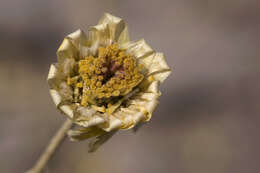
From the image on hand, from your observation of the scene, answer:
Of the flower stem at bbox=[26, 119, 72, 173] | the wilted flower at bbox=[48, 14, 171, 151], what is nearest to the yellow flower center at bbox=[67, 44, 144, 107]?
the wilted flower at bbox=[48, 14, 171, 151]

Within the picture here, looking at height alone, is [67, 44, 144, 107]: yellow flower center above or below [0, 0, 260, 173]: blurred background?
above

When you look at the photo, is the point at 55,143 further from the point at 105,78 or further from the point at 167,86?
the point at 167,86

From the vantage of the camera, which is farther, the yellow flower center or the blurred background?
the blurred background

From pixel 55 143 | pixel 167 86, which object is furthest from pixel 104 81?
pixel 167 86

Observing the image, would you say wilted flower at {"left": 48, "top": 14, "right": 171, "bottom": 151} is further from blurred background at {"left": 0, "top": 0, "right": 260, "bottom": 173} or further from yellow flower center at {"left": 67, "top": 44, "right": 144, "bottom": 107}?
blurred background at {"left": 0, "top": 0, "right": 260, "bottom": 173}

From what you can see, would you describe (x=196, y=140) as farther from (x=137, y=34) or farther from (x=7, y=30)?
(x=7, y=30)

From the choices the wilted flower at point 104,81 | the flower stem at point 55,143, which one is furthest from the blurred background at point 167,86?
the wilted flower at point 104,81

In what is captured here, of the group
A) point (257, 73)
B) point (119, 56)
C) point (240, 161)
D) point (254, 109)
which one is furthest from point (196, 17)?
point (119, 56)
